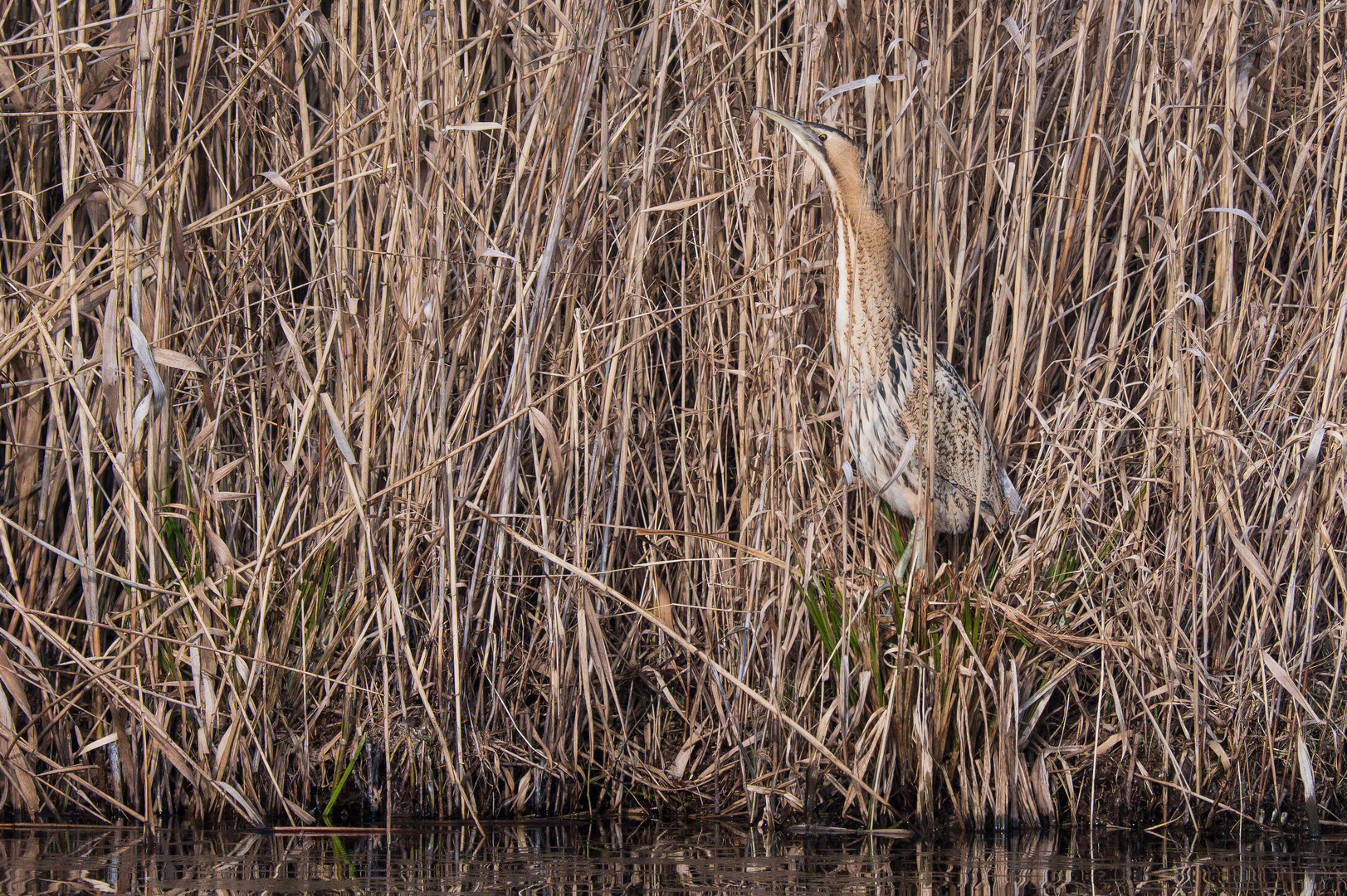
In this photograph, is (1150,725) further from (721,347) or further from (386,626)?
(386,626)

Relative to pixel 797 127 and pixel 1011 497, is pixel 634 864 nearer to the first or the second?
pixel 1011 497

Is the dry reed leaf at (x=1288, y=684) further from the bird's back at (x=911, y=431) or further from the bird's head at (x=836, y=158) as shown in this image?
the bird's head at (x=836, y=158)

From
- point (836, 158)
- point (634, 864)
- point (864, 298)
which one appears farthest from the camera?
point (864, 298)

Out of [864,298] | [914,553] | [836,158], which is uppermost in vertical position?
[836,158]

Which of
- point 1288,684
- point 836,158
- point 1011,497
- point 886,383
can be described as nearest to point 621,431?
point 886,383

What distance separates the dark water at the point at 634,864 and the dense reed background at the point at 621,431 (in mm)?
130

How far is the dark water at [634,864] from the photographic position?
2043 millimetres

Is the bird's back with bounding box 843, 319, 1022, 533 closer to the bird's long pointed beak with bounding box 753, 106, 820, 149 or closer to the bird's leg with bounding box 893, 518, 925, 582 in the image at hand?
the bird's leg with bounding box 893, 518, 925, 582

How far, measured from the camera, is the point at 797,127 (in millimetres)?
2584

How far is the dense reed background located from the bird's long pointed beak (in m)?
0.06

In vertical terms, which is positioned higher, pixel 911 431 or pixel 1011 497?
pixel 911 431

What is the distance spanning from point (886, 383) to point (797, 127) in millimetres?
545

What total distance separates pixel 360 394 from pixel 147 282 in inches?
18.6

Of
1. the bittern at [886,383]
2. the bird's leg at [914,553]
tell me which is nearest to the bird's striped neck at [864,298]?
the bittern at [886,383]
